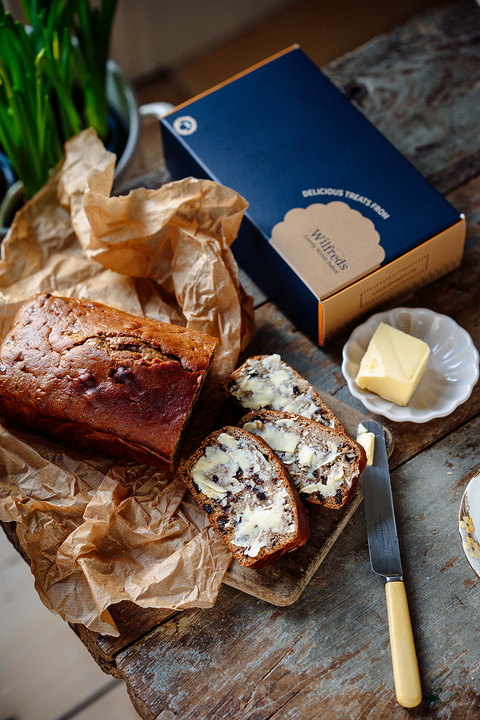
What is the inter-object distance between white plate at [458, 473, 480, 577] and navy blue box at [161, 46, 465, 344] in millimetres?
564

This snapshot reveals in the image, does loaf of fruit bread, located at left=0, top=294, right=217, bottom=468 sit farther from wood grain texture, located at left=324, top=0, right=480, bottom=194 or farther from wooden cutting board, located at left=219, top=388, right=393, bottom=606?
wood grain texture, located at left=324, top=0, right=480, bottom=194

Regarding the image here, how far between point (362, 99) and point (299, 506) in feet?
4.94

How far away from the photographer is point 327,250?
5.53ft

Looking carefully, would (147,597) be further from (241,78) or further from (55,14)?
(55,14)

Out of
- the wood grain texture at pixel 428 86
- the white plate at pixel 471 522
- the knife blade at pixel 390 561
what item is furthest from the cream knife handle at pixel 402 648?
the wood grain texture at pixel 428 86

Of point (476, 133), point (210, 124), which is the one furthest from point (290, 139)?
point (476, 133)

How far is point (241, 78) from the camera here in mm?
1961

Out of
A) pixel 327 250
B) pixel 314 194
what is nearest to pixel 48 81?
pixel 314 194

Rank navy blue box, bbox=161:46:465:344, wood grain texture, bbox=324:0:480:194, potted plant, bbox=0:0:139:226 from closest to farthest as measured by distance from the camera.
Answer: navy blue box, bbox=161:46:465:344 < potted plant, bbox=0:0:139:226 < wood grain texture, bbox=324:0:480:194

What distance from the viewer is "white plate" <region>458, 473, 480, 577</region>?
1415 mm

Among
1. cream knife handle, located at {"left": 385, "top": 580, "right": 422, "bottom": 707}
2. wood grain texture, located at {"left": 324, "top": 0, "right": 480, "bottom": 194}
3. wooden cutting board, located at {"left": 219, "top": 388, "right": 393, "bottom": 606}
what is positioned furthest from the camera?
wood grain texture, located at {"left": 324, "top": 0, "right": 480, "bottom": 194}

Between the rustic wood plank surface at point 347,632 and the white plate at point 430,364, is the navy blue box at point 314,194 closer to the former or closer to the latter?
the white plate at point 430,364

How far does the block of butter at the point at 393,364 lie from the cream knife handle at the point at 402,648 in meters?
0.46

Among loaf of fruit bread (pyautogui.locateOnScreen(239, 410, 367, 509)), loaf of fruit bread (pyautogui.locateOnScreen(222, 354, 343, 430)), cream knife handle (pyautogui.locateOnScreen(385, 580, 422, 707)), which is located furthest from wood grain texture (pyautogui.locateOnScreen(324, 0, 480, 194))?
cream knife handle (pyautogui.locateOnScreen(385, 580, 422, 707))
